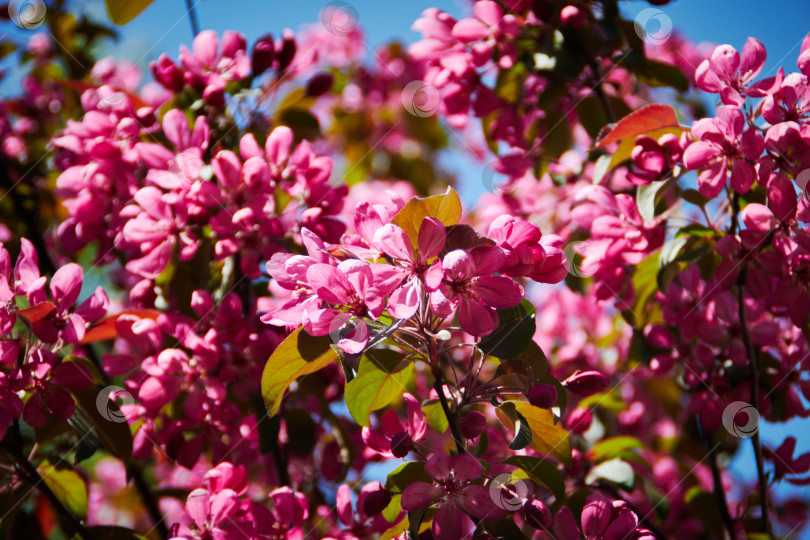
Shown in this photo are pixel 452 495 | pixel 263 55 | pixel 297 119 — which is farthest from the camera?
pixel 297 119

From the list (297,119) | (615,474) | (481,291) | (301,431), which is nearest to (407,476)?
(481,291)

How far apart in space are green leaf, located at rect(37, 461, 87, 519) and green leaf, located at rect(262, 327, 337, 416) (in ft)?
2.34

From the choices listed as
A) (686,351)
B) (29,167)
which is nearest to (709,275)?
(686,351)

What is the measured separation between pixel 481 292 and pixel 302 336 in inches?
12.3

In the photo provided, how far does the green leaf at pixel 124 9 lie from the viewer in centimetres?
141

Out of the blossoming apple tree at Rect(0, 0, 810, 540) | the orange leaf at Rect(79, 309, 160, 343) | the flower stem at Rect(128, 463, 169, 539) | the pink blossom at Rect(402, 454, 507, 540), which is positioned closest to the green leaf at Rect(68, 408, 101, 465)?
the blossoming apple tree at Rect(0, 0, 810, 540)

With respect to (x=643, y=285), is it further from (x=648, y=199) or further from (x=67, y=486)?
(x=67, y=486)

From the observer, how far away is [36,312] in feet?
3.83

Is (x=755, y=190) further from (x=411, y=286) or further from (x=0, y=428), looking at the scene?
(x=0, y=428)

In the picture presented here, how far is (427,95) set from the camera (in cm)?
215

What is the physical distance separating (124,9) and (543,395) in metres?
1.22

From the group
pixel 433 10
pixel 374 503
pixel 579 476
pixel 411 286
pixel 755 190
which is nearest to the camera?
pixel 411 286

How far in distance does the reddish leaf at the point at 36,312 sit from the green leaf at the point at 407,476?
0.70 m

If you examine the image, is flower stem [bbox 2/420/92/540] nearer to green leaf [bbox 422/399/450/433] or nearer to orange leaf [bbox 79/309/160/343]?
orange leaf [bbox 79/309/160/343]
